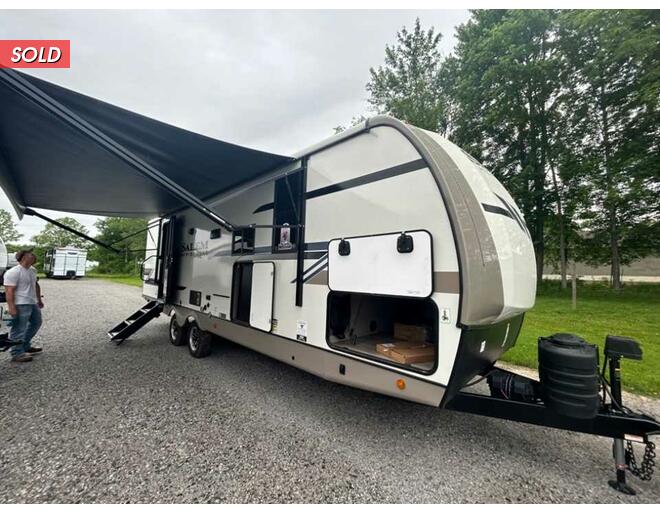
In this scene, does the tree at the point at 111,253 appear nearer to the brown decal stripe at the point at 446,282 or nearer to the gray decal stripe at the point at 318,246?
the gray decal stripe at the point at 318,246

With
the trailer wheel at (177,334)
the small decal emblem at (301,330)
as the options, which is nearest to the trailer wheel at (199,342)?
the trailer wheel at (177,334)

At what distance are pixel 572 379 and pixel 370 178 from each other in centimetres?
219

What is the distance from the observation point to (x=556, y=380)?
2.24 m

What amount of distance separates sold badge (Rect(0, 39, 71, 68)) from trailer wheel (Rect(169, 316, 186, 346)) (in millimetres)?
4333

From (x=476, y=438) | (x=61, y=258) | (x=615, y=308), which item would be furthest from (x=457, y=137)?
(x=61, y=258)

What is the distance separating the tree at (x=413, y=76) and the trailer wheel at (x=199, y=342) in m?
13.2

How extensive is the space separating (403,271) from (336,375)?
1.24 meters

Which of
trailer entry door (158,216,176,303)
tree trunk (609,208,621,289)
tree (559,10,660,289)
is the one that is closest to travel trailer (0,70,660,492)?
trailer entry door (158,216,176,303)

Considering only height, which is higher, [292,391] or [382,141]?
[382,141]

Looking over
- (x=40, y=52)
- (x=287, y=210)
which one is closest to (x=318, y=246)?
(x=287, y=210)

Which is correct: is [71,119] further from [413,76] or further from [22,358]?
[413,76]

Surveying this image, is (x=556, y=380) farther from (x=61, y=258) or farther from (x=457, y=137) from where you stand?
(x=61, y=258)

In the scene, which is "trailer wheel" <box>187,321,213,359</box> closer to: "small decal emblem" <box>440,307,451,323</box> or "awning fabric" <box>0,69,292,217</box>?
"awning fabric" <box>0,69,292,217</box>

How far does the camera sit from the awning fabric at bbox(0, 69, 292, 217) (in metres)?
2.86
